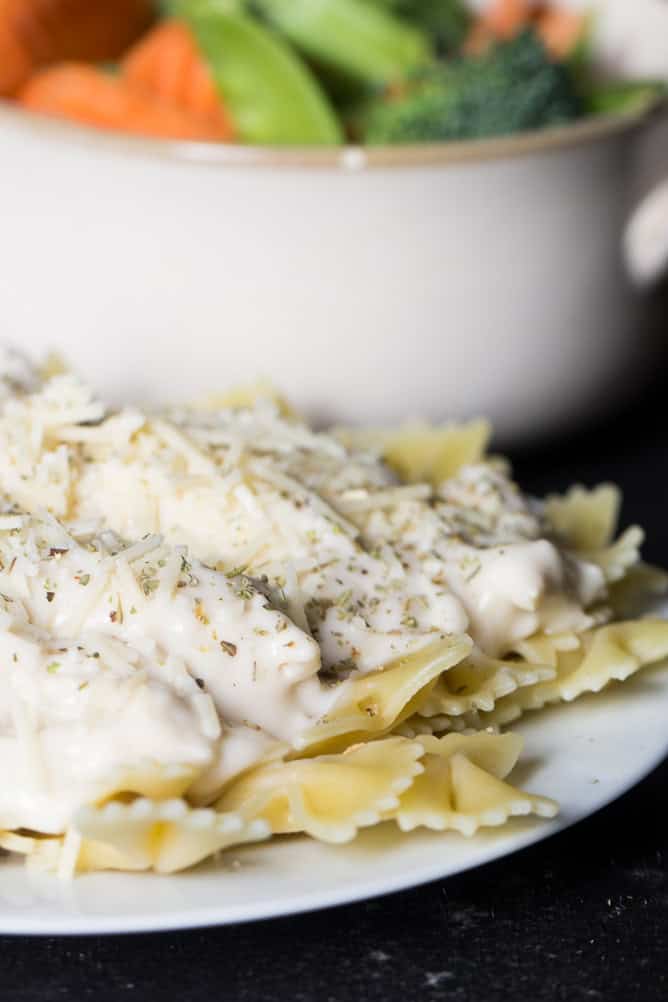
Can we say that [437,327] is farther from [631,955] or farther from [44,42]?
[631,955]

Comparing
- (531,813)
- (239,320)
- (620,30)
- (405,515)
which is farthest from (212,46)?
(531,813)

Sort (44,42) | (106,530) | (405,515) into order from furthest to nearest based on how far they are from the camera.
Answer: (44,42)
(405,515)
(106,530)

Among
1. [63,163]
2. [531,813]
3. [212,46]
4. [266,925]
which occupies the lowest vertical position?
[266,925]

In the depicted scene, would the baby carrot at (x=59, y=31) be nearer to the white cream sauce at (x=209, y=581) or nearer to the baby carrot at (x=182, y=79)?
the baby carrot at (x=182, y=79)

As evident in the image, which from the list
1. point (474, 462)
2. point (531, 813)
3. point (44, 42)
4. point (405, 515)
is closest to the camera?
point (531, 813)

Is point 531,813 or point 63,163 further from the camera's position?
point 63,163

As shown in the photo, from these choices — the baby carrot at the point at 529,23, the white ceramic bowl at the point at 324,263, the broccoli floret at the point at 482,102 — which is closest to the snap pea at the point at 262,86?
the broccoli floret at the point at 482,102

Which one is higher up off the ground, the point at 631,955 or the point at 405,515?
the point at 405,515
